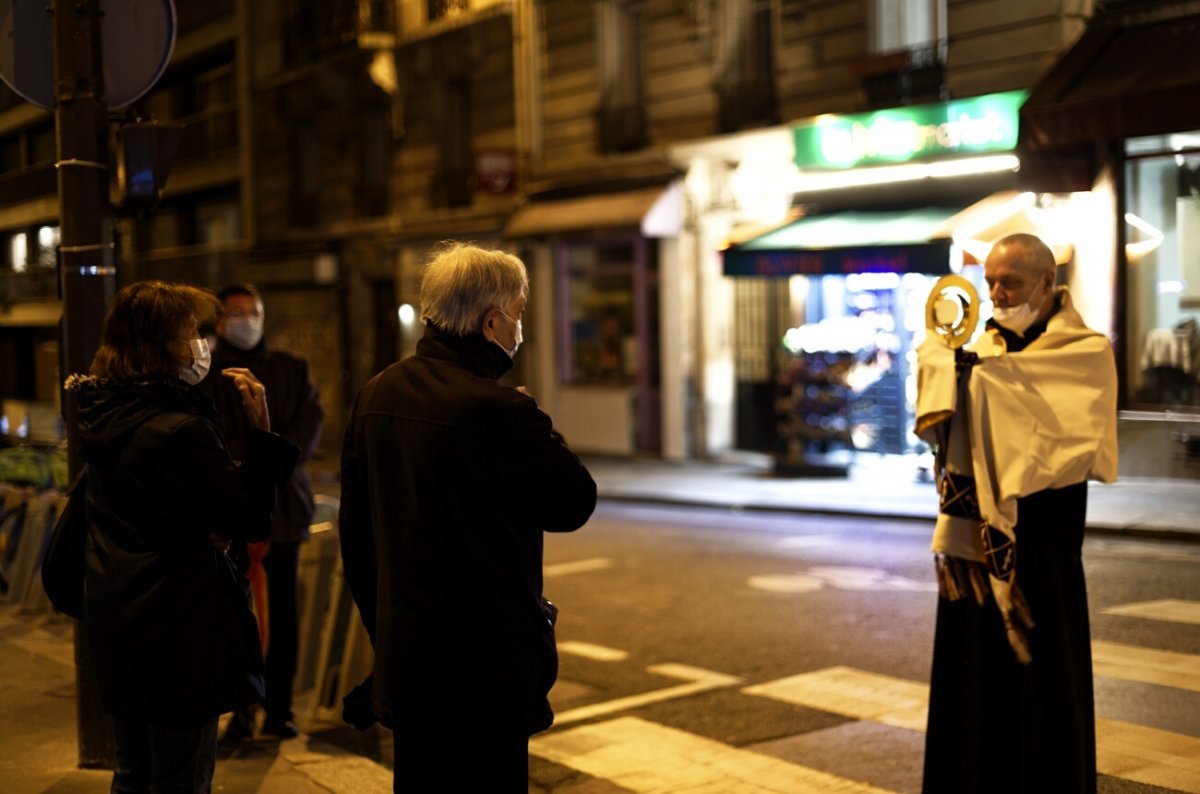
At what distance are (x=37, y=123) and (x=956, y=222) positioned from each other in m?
11.0

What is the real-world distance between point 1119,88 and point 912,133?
10.2 ft

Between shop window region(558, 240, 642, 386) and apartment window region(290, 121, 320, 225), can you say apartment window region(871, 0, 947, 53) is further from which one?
apartment window region(290, 121, 320, 225)

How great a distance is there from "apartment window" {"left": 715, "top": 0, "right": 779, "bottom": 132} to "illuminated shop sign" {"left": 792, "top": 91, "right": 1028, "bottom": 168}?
3.13ft

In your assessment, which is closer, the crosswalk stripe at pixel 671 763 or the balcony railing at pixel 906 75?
the crosswalk stripe at pixel 671 763

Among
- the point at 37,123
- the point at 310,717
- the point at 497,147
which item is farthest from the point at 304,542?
the point at 497,147

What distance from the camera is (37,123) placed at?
8328mm

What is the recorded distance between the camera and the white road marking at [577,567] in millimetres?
11352

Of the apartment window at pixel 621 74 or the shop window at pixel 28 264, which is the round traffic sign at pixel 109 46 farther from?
the apartment window at pixel 621 74

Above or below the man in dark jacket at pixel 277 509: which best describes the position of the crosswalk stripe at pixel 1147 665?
below

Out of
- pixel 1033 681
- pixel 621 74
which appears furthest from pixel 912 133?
pixel 1033 681

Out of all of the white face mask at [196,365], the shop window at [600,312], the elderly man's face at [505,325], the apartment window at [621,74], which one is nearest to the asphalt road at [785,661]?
the white face mask at [196,365]

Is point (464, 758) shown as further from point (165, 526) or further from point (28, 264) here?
point (28, 264)

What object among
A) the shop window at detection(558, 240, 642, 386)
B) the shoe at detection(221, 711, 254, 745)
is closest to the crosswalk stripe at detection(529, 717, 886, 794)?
the shoe at detection(221, 711, 254, 745)

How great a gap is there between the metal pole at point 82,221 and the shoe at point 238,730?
0.61 metres
